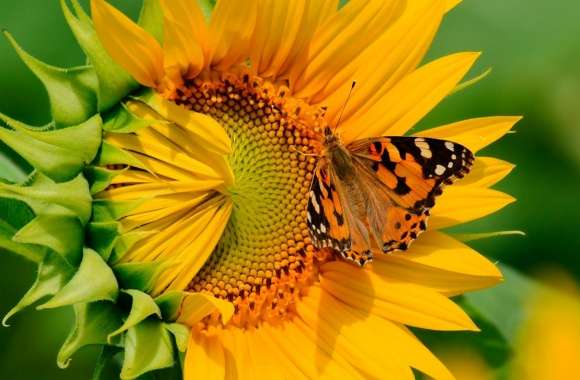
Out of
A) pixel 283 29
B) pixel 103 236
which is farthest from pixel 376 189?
pixel 103 236

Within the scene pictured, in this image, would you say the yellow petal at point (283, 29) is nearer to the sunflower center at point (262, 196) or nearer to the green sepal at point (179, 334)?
the sunflower center at point (262, 196)

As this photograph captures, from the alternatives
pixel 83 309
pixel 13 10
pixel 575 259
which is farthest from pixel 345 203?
pixel 575 259

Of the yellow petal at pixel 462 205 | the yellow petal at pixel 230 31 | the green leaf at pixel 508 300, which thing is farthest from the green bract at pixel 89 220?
the green leaf at pixel 508 300

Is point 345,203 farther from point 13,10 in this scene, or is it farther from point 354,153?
point 13,10

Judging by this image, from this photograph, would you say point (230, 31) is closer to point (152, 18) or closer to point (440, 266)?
point (152, 18)

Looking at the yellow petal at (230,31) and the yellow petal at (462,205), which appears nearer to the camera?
the yellow petal at (230,31)

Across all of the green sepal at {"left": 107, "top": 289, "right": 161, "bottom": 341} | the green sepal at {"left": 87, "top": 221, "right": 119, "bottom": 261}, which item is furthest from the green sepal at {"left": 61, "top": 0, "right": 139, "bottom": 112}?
the green sepal at {"left": 107, "top": 289, "right": 161, "bottom": 341}
